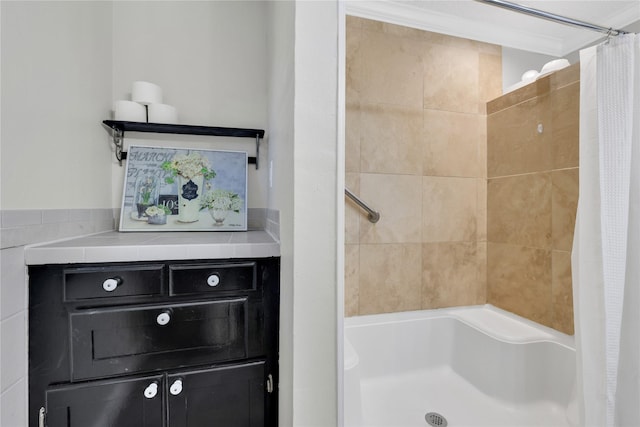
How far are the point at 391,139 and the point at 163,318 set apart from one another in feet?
4.58

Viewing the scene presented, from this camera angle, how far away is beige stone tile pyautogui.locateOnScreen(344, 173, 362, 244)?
1.56 metres

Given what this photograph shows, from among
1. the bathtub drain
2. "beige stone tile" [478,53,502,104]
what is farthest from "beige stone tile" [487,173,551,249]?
the bathtub drain

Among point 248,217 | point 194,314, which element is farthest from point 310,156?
point 248,217

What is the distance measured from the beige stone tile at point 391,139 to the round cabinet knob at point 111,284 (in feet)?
3.96

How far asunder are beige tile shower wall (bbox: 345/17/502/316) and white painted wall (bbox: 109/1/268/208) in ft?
1.73

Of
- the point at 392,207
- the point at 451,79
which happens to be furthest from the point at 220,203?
the point at 451,79

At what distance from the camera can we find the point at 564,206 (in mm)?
1366

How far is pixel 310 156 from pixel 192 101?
1106mm

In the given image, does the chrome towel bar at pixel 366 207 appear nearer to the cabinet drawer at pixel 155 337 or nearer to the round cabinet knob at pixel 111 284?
the cabinet drawer at pixel 155 337

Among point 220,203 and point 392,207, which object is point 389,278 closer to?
point 392,207

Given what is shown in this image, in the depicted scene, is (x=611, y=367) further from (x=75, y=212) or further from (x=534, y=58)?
(x=75, y=212)

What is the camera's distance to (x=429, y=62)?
167 centimetres

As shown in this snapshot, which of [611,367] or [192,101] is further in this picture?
[192,101]

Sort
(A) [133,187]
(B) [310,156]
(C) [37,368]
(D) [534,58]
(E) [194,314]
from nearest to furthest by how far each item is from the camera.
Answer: (B) [310,156], (C) [37,368], (E) [194,314], (A) [133,187], (D) [534,58]
